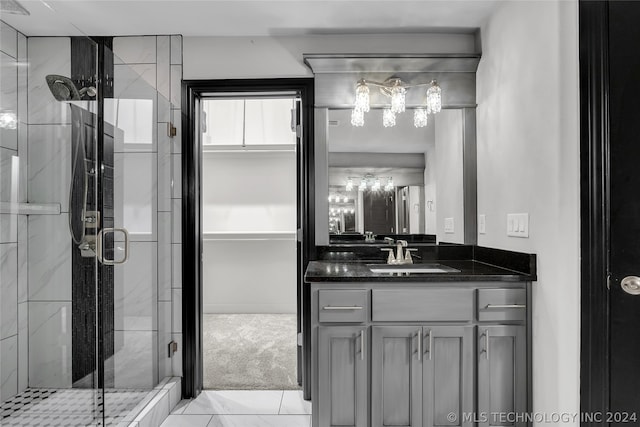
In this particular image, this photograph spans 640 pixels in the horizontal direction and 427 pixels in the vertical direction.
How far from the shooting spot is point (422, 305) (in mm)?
1728

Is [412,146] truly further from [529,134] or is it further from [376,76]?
[529,134]

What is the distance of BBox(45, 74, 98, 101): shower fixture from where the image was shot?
64.6 inches

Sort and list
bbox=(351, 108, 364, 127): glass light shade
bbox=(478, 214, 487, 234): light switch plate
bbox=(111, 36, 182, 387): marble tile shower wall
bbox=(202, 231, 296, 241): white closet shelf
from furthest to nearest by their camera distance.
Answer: bbox=(202, 231, 296, 241): white closet shelf → bbox=(351, 108, 364, 127): glass light shade → bbox=(478, 214, 487, 234): light switch plate → bbox=(111, 36, 182, 387): marble tile shower wall

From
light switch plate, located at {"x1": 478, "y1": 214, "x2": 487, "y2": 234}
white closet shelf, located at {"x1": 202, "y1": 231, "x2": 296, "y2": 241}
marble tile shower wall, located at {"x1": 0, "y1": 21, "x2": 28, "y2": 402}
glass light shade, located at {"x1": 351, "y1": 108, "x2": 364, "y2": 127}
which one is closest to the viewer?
marble tile shower wall, located at {"x1": 0, "y1": 21, "x2": 28, "y2": 402}

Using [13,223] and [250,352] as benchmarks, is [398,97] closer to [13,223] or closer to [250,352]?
[13,223]

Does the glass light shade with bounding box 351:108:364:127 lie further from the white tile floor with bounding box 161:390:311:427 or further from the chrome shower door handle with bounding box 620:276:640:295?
the white tile floor with bounding box 161:390:311:427

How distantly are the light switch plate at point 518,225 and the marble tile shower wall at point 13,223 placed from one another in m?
2.17

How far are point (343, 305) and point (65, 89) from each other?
1586mm

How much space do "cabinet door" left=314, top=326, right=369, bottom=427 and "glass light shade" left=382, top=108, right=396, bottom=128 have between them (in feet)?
4.30

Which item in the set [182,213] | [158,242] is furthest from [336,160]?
[158,242]

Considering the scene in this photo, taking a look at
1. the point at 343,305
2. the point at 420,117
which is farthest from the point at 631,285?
the point at 420,117

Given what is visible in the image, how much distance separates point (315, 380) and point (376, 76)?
5.78 feet

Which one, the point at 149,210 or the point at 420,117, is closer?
the point at 149,210

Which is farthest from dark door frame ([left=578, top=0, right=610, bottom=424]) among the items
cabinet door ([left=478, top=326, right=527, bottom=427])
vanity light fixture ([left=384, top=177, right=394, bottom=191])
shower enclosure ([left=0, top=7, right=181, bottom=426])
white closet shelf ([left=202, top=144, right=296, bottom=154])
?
white closet shelf ([left=202, top=144, right=296, bottom=154])
